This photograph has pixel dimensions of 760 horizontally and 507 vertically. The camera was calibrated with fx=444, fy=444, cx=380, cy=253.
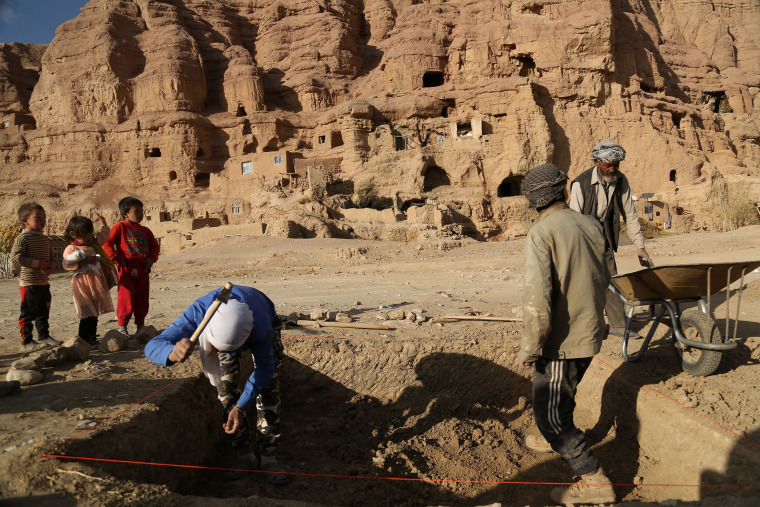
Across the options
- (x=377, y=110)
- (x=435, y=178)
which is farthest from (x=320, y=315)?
(x=377, y=110)

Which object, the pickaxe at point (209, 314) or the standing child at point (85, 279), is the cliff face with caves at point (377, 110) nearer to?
the standing child at point (85, 279)

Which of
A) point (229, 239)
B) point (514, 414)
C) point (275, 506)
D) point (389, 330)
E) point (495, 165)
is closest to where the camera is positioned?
point (275, 506)

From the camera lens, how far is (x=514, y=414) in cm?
421

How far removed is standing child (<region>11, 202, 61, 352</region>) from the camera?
4.42m

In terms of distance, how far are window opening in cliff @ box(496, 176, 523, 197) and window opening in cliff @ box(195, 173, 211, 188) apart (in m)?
21.4

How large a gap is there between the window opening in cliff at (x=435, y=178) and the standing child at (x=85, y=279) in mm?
24740

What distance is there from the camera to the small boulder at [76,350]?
3951mm

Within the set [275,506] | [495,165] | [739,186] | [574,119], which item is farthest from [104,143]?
[739,186]

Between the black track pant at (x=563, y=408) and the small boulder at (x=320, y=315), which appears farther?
the small boulder at (x=320, y=315)

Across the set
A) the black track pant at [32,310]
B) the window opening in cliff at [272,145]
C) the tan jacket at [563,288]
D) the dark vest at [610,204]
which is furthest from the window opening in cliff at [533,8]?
the black track pant at [32,310]

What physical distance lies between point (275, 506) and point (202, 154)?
35761 millimetres

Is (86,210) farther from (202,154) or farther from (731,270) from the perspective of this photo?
(731,270)

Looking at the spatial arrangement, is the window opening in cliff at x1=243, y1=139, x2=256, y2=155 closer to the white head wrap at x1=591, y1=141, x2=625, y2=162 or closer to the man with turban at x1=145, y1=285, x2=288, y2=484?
the white head wrap at x1=591, y1=141, x2=625, y2=162

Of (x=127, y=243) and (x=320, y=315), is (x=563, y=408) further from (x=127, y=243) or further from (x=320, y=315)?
(x=127, y=243)
